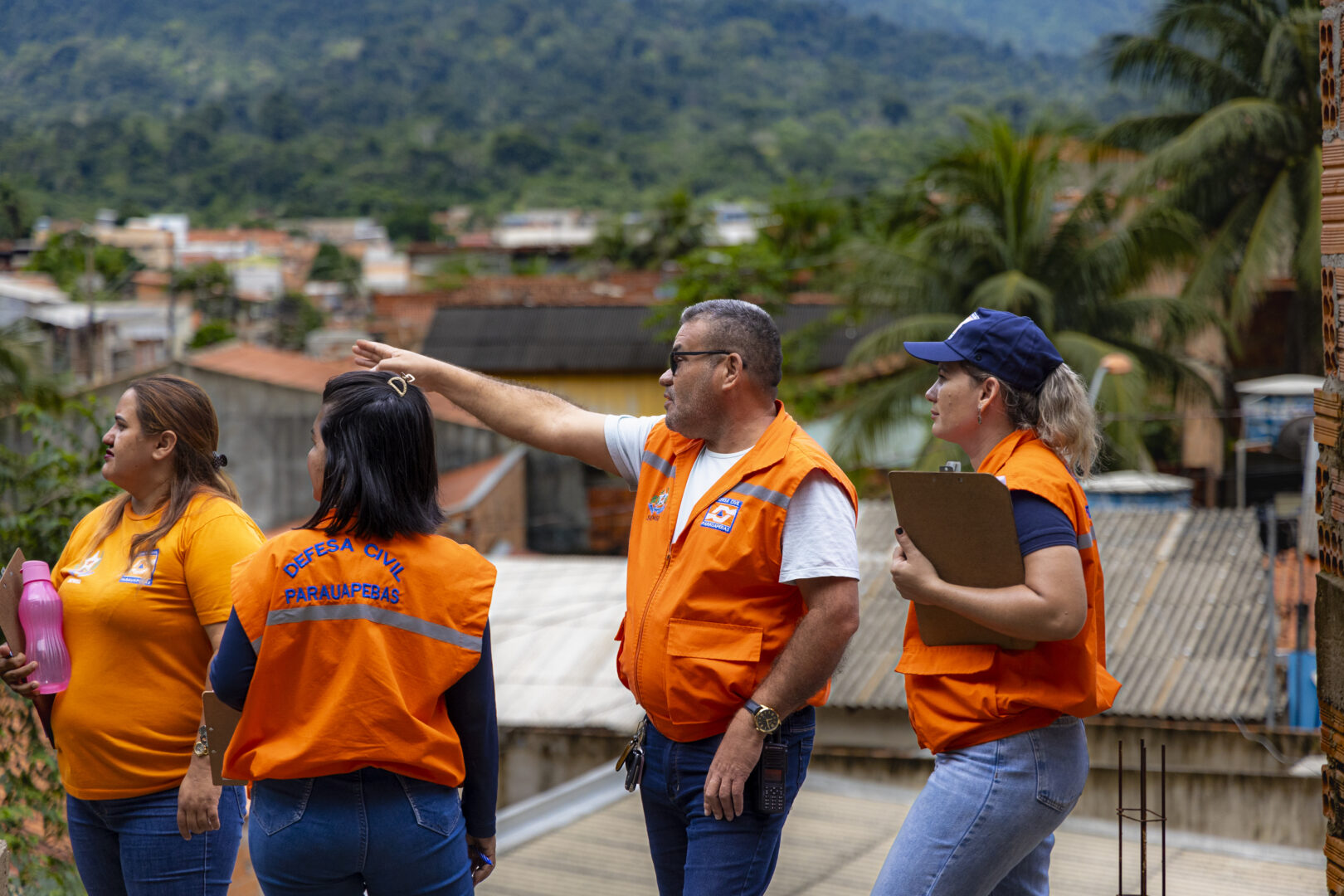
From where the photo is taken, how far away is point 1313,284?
19.7m

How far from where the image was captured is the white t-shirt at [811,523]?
282 cm

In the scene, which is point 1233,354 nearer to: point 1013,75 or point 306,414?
point 306,414

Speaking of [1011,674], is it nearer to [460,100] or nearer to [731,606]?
[731,606]

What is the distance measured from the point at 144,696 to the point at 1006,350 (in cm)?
227

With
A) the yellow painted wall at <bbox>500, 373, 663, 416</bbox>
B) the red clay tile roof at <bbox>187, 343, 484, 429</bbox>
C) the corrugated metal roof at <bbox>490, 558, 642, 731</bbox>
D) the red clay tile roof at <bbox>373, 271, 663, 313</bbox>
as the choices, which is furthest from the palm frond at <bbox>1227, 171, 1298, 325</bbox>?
the red clay tile roof at <bbox>373, 271, 663, 313</bbox>

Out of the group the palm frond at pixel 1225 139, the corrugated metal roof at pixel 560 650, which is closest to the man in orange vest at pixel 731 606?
the corrugated metal roof at pixel 560 650

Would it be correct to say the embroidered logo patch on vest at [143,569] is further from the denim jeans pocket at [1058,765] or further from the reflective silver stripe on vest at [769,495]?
the denim jeans pocket at [1058,765]

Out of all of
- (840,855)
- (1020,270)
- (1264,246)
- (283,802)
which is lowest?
(840,855)

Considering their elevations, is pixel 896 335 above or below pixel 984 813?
above

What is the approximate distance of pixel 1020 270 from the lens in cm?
1981

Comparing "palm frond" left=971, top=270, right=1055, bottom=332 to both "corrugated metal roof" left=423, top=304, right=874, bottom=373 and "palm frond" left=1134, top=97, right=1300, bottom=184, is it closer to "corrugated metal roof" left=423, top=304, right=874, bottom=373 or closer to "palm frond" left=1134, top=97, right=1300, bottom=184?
"palm frond" left=1134, top=97, right=1300, bottom=184

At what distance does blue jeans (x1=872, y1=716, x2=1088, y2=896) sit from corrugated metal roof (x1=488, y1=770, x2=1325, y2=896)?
265 cm

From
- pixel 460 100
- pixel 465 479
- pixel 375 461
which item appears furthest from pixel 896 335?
pixel 460 100

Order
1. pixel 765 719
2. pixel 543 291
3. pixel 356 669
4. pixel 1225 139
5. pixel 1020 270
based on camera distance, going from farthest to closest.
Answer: pixel 543 291 < pixel 1225 139 < pixel 1020 270 < pixel 765 719 < pixel 356 669
